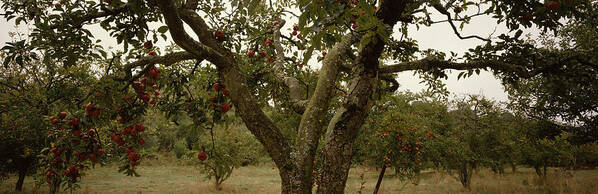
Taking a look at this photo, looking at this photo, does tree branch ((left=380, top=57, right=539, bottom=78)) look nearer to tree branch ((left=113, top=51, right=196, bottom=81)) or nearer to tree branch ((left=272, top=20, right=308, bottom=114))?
tree branch ((left=272, top=20, right=308, bottom=114))

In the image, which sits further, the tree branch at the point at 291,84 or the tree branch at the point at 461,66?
the tree branch at the point at 291,84

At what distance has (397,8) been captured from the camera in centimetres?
229

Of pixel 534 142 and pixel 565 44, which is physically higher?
pixel 565 44

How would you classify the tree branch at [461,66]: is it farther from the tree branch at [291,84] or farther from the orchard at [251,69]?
the tree branch at [291,84]

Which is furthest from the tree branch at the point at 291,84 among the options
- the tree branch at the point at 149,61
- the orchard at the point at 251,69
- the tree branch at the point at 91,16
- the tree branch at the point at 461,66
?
the tree branch at the point at 91,16

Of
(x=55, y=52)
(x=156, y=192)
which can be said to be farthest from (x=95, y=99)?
(x=156, y=192)

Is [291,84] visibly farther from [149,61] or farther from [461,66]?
[461,66]

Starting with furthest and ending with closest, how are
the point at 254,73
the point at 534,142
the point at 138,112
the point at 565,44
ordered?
1. the point at 534,142
2. the point at 565,44
3. the point at 254,73
4. the point at 138,112

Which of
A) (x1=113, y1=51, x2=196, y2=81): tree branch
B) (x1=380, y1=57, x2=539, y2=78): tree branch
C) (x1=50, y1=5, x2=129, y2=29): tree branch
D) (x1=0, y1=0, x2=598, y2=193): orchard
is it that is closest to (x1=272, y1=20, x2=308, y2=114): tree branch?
(x1=0, y1=0, x2=598, y2=193): orchard

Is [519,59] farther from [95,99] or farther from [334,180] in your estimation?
[95,99]

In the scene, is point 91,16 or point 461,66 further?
point 461,66

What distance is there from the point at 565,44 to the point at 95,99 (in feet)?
49.0

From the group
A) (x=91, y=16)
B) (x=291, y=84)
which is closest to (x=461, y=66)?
(x=291, y=84)

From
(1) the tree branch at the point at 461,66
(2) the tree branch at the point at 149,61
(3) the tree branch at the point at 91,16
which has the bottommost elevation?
(2) the tree branch at the point at 149,61
